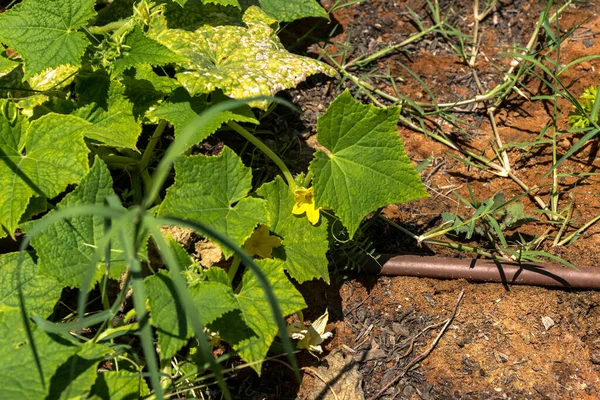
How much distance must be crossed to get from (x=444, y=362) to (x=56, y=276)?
53.4 inches

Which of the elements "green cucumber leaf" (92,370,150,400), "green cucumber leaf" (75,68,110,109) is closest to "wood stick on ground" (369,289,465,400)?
"green cucumber leaf" (92,370,150,400)

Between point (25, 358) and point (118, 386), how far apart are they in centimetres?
27

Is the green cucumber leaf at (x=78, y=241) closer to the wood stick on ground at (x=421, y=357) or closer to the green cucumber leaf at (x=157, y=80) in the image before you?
the green cucumber leaf at (x=157, y=80)

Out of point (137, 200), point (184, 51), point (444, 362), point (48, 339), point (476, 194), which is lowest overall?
point (444, 362)

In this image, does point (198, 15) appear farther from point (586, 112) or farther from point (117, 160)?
point (586, 112)

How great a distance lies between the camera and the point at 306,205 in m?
2.39

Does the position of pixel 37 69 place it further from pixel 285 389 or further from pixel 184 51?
pixel 285 389

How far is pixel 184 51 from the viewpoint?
8.18 ft

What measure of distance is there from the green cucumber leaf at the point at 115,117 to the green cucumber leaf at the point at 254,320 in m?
0.75

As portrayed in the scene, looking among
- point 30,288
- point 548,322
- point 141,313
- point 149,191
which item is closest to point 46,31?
point 149,191

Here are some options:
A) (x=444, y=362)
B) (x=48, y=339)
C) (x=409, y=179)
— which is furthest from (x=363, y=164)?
(x=48, y=339)

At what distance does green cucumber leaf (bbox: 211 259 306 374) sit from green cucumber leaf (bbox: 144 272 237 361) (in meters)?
0.09

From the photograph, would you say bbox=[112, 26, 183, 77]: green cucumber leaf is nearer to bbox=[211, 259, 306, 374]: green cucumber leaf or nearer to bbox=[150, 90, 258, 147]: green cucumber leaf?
bbox=[150, 90, 258, 147]: green cucumber leaf

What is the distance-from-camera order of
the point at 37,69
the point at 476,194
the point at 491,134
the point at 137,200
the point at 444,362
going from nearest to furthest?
the point at 37,69
the point at 444,362
the point at 137,200
the point at 476,194
the point at 491,134
